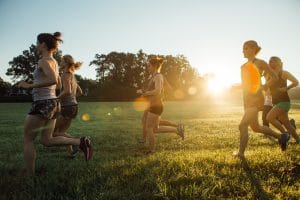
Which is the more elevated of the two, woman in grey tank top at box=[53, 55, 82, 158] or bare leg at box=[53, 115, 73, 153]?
woman in grey tank top at box=[53, 55, 82, 158]

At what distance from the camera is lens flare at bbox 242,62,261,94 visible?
6523 mm

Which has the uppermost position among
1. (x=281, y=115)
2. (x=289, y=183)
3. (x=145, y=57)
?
(x=145, y=57)

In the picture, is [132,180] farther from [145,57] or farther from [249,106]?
[145,57]

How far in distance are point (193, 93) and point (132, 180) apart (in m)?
96.7

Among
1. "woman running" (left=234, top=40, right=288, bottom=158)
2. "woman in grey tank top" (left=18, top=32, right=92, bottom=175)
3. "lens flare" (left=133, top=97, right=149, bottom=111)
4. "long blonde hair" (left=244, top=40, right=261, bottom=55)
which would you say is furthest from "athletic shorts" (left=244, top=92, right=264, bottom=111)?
"woman in grey tank top" (left=18, top=32, right=92, bottom=175)

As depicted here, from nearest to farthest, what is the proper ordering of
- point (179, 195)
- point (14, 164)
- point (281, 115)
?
1. point (179, 195)
2. point (14, 164)
3. point (281, 115)

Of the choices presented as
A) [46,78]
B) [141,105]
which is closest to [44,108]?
[46,78]

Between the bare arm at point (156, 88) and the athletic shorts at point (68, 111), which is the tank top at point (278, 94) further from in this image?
the athletic shorts at point (68, 111)

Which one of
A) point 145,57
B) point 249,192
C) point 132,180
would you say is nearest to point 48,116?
point 132,180

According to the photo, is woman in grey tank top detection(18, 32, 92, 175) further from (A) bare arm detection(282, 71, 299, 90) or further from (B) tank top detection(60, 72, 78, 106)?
(A) bare arm detection(282, 71, 299, 90)

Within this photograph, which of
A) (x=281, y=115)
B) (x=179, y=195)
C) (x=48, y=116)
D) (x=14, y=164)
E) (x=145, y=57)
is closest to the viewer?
(x=179, y=195)

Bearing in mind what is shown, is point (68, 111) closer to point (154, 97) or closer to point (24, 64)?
point (154, 97)

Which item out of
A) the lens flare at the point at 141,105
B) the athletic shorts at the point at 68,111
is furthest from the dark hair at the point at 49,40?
the lens flare at the point at 141,105

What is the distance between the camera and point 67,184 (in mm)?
4590
